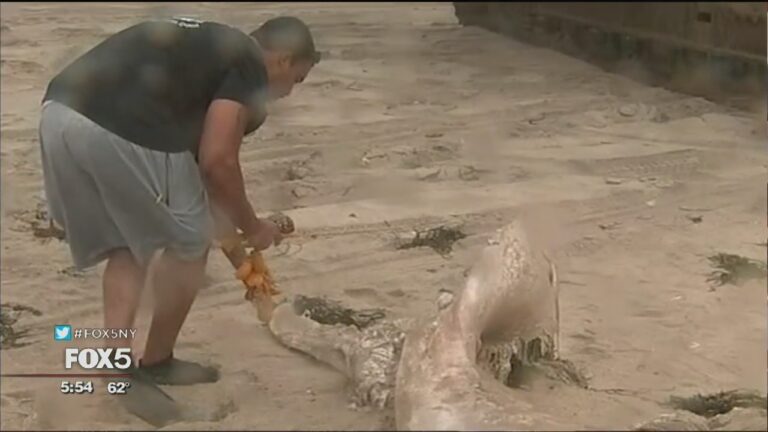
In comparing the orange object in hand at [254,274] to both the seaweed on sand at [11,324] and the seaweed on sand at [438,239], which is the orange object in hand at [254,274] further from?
the seaweed on sand at [438,239]

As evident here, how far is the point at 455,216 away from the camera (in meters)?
5.78

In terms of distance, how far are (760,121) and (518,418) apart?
5.13 m

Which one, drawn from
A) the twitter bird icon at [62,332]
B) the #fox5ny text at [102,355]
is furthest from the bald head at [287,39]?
the twitter bird icon at [62,332]

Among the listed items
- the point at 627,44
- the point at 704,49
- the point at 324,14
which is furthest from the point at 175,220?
the point at 324,14

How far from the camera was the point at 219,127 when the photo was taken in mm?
3242

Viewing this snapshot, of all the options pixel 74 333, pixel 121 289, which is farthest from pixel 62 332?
pixel 121 289

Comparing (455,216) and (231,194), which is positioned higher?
(231,194)

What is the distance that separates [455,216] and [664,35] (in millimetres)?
4634

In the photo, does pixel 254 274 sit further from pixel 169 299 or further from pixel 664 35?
pixel 664 35

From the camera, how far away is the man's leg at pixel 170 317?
11.8 feet

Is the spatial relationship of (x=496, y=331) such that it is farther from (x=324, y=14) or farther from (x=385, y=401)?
(x=324, y=14)

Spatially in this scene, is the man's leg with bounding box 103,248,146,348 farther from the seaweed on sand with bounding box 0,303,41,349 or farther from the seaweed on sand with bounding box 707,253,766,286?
the seaweed on sand with bounding box 707,253,766,286

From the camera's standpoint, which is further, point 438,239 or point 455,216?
point 455,216

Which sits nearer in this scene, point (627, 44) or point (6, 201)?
point (6, 201)
